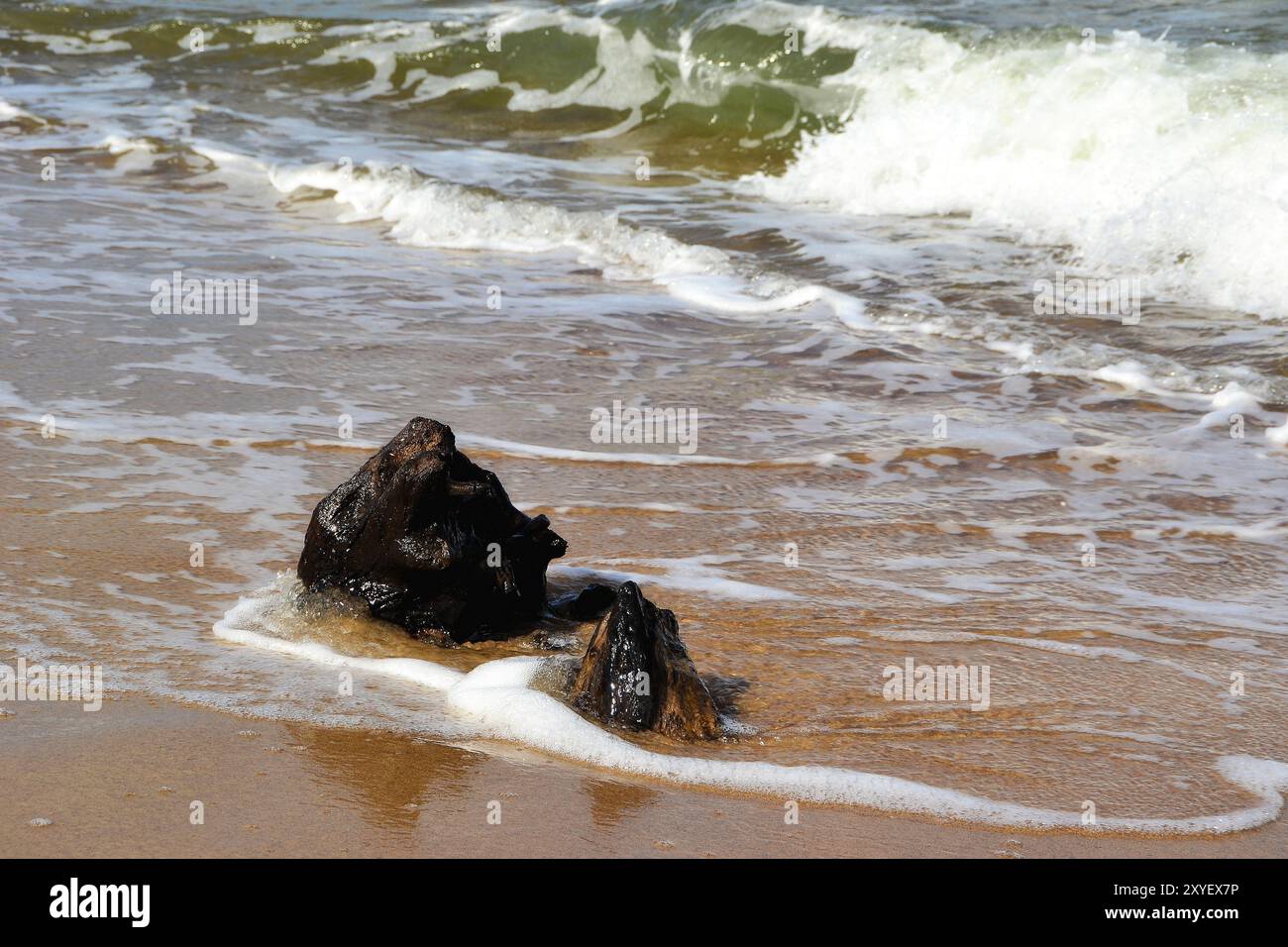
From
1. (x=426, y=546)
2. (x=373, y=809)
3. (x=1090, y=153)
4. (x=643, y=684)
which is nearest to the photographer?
(x=373, y=809)

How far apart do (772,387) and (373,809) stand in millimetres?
3879

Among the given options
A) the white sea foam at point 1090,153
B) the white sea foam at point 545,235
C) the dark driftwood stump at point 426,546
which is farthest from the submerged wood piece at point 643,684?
the white sea foam at point 1090,153

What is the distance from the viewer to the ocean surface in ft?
10.6

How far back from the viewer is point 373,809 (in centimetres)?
263

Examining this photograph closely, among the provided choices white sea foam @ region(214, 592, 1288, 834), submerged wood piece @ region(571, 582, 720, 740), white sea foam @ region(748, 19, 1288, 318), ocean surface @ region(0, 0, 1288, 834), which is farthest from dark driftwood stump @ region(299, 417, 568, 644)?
white sea foam @ region(748, 19, 1288, 318)

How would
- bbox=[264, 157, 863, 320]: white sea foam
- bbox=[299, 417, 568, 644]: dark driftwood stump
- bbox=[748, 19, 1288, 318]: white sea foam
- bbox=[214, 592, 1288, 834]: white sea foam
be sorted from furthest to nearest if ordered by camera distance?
bbox=[748, 19, 1288, 318]: white sea foam → bbox=[264, 157, 863, 320]: white sea foam → bbox=[299, 417, 568, 644]: dark driftwood stump → bbox=[214, 592, 1288, 834]: white sea foam

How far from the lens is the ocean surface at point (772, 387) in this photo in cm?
324

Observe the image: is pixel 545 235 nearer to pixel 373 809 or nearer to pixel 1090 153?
pixel 1090 153

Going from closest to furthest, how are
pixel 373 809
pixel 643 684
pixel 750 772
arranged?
pixel 373 809 < pixel 750 772 < pixel 643 684

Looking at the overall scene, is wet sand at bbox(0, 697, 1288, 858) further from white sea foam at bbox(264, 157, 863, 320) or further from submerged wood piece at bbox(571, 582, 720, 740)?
white sea foam at bbox(264, 157, 863, 320)

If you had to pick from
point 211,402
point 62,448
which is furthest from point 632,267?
point 62,448

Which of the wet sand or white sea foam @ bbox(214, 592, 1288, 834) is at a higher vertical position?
the wet sand

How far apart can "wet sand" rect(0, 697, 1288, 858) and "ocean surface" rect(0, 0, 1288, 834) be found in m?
0.11

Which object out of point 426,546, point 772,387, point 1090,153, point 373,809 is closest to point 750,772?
point 373,809
